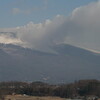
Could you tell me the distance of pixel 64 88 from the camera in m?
87.0

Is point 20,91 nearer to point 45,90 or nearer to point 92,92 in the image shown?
point 45,90

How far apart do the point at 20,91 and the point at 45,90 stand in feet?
15.2

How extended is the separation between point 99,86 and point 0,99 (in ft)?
84.5

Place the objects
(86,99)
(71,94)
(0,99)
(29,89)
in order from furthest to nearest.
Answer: (29,89) < (71,94) < (86,99) < (0,99)

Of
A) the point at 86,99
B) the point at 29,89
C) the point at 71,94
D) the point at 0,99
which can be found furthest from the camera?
the point at 29,89

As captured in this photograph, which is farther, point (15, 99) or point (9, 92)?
point (9, 92)

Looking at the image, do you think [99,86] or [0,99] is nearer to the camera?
[0,99]

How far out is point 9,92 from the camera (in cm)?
8431

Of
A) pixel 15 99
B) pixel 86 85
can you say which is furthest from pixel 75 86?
pixel 15 99

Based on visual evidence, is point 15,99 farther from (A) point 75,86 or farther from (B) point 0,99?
(A) point 75,86

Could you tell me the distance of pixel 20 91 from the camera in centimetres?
8731

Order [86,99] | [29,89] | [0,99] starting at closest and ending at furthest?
[0,99], [86,99], [29,89]

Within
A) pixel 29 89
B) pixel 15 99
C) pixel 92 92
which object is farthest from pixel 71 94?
pixel 15 99

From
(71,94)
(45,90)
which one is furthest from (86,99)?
(45,90)
